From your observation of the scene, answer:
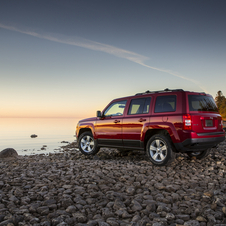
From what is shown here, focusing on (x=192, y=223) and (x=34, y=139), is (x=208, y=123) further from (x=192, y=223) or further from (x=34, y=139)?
(x=34, y=139)

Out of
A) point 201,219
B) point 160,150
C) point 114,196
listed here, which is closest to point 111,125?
point 160,150

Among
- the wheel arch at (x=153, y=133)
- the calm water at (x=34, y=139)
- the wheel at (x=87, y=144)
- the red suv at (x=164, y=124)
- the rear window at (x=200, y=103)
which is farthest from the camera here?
the calm water at (x=34, y=139)

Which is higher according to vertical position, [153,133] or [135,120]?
[135,120]

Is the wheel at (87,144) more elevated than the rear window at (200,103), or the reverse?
the rear window at (200,103)

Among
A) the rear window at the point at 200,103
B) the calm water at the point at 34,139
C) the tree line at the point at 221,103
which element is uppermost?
the tree line at the point at 221,103

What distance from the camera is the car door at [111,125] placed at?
840 centimetres

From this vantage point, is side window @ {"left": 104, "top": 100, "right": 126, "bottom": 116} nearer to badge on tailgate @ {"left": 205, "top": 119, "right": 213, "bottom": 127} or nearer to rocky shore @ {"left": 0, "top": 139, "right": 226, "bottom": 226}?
rocky shore @ {"left": 0, "top": 139, "right": 226, "bottom": 226}

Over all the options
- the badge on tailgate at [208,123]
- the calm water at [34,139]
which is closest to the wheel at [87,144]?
the badge on tailgate at [208,123]

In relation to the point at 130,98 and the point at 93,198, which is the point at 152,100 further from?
the point at 93,198

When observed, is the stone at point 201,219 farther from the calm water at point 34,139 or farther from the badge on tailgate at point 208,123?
the calm water at point 34,139

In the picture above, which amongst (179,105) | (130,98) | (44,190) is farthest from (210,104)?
(44,190)

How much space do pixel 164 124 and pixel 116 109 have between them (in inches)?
86.6

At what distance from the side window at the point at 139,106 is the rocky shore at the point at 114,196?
5.72 feet

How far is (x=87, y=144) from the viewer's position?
9.62 m
